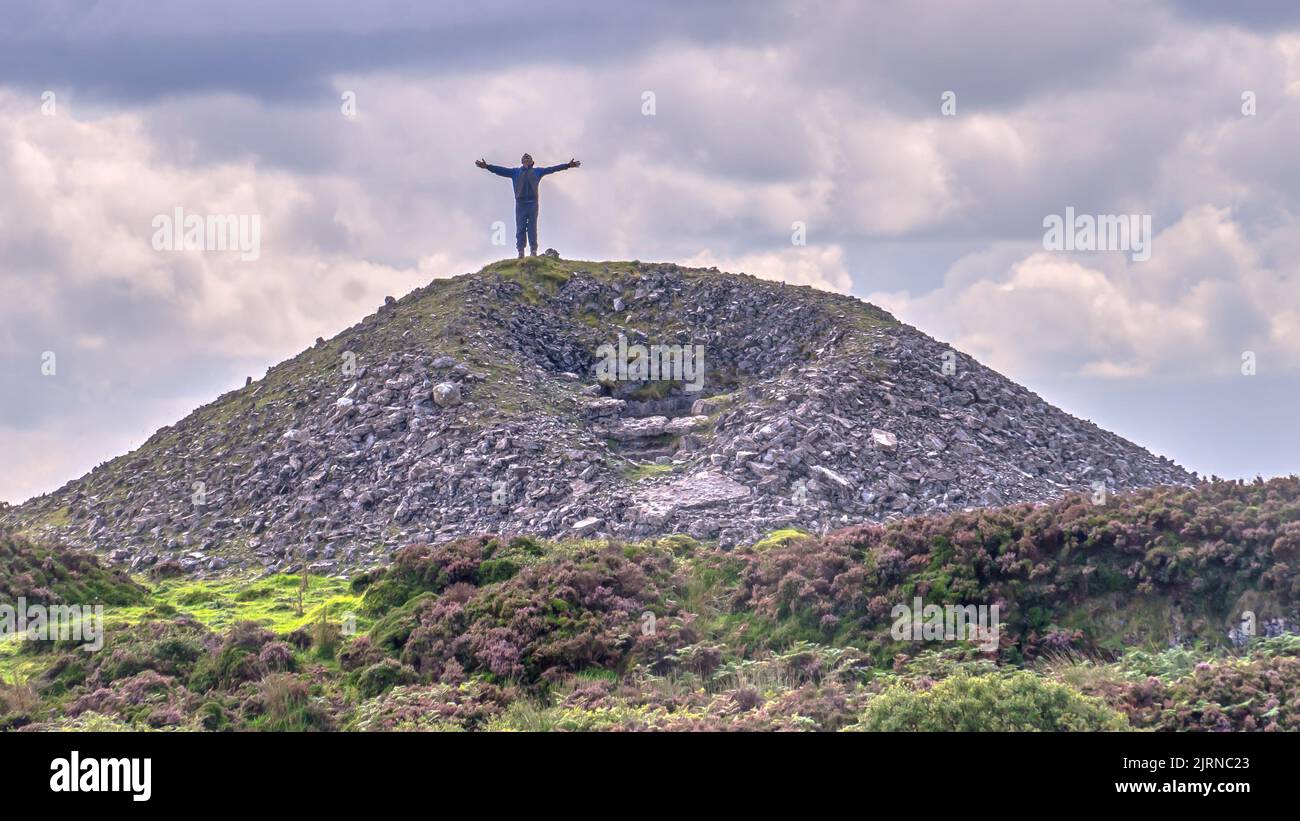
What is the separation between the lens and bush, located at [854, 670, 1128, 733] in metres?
17.2

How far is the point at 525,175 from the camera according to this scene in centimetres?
5306

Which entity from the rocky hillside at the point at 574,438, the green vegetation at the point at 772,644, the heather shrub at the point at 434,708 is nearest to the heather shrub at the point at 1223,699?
the green vegetation at the point at 772,644

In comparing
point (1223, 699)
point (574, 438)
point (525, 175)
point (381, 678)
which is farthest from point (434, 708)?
point (525, 175)

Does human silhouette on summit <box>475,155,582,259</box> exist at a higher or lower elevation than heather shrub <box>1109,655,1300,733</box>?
higher

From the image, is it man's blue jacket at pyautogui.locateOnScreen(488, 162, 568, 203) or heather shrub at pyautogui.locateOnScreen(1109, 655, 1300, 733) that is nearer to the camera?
heather shrub at pyautogui.locateOnScreen(1109, 655, 1300, 733)

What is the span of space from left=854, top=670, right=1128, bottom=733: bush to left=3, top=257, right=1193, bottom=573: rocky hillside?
54.9 ft

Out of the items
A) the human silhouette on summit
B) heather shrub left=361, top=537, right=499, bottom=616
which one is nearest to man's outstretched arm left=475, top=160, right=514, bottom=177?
the human silhouette on summit

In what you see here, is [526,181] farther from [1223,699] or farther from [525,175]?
[1223,699]

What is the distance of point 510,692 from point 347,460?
22.3 m

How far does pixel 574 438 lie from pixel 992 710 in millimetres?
26449

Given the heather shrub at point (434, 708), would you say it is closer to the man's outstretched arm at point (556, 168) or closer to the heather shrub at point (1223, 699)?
the heather shrub at point (1223, 699)

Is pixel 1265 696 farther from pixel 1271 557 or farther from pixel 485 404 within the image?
pixel 485 404

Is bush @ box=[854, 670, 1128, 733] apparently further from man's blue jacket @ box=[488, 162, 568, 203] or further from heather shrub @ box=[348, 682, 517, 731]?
man's blue jacket @ box=[488, 162, 568, 203]
